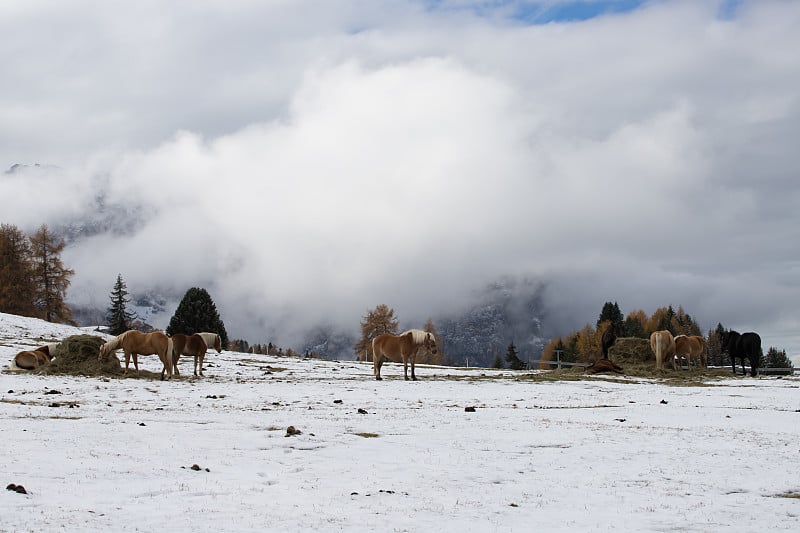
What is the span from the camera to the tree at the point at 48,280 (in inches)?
2960

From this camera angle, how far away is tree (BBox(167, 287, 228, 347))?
71250 mm

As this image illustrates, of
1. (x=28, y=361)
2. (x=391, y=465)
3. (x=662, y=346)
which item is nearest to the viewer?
(x=391, y=465)

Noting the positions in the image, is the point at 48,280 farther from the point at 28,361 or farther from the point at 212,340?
the point at 28,361

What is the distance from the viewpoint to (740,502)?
890cm

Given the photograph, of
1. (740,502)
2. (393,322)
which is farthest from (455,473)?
(393,322)

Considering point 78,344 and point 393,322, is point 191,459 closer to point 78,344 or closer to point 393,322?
point 78,344

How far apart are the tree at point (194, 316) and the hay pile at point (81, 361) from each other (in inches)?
1662

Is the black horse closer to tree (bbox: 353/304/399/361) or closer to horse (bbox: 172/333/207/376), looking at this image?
horse (bbox: 172/333/207/376)

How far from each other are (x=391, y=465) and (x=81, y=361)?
2118cm

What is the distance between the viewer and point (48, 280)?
75625mm

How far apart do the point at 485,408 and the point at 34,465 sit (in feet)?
39.2

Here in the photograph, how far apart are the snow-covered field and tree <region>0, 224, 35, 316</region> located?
59.8m

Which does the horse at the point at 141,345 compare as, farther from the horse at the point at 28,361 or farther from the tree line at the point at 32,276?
the tree line at the point at 32,276

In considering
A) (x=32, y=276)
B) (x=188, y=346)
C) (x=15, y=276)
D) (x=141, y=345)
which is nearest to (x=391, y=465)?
(x=141, y=345)
